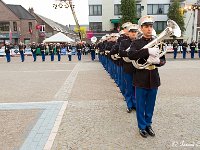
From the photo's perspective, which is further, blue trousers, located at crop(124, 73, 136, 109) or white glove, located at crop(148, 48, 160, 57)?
blue trousers, located at crop(124, 73, 136, 109)

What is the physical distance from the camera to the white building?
159 ft

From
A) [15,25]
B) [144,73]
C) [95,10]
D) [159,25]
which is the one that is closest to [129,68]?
[144,73]

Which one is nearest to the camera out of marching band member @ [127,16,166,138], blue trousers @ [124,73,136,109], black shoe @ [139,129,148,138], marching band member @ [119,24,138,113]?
marching band member @ [127,16,166,138]

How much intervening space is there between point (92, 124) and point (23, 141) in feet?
4.73

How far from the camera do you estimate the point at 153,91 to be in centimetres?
500

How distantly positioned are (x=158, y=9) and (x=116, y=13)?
7.36 meters

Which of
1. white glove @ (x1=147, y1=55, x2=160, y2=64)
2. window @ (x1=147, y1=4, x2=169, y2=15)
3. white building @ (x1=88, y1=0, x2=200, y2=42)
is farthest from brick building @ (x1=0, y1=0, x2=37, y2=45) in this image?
white glove @ (x1=147, y1=55, x2=160, y2=64)

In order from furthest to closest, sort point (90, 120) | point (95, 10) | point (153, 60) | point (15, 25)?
point (15, 25) < point (95, 10) < point (90, 120) < point (153, 60)

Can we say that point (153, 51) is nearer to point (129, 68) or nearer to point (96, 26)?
point (129, 68)

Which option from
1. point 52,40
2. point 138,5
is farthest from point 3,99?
point 138,5

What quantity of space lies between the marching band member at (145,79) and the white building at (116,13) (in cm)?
4429

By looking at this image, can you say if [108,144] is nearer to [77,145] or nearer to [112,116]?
Result: [77,145]

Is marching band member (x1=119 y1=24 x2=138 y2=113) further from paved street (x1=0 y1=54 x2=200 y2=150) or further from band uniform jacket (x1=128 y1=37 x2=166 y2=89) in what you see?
band uniform jacket (x1=128 y1=37 x2=166 y2=89)

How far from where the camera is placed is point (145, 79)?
16.1 ft
